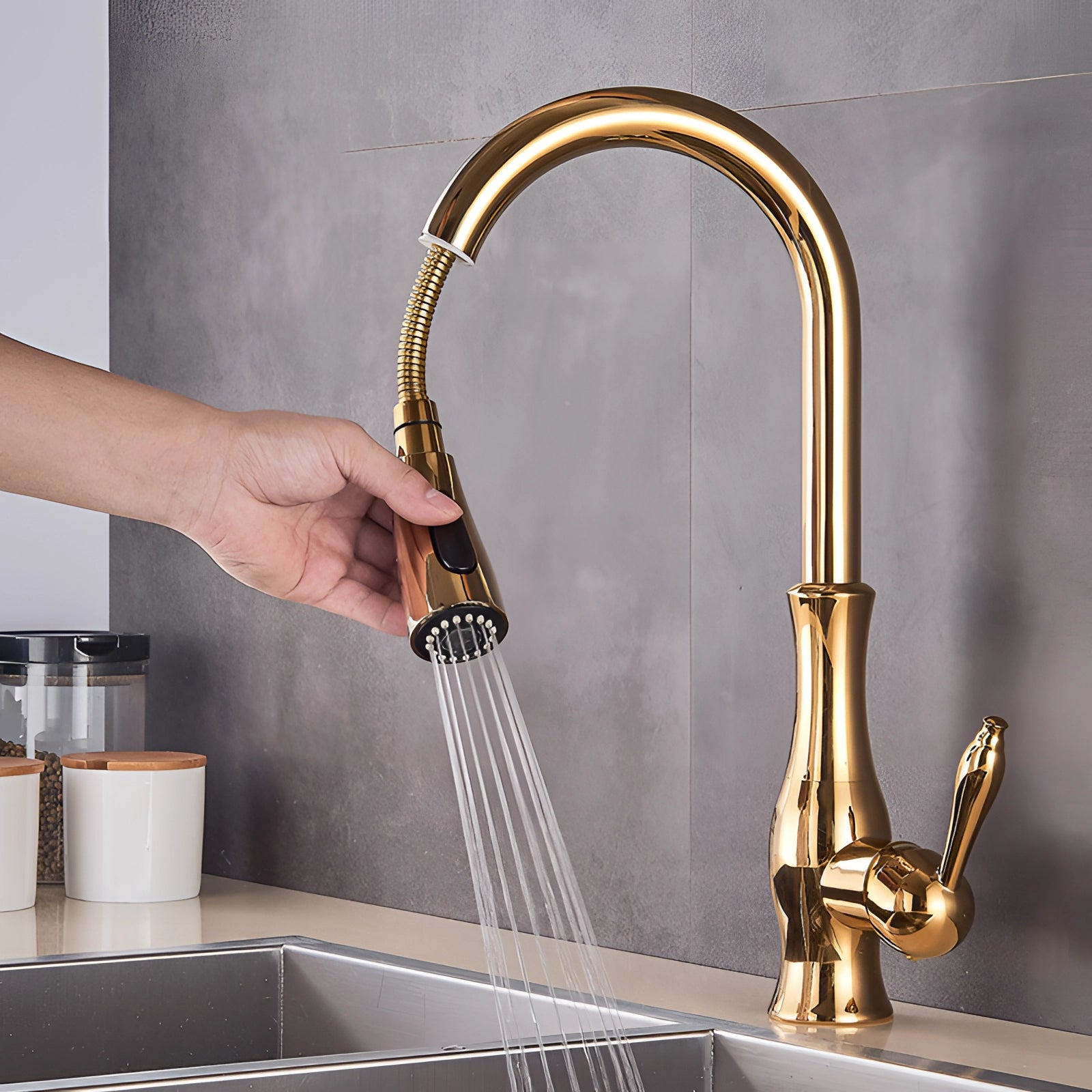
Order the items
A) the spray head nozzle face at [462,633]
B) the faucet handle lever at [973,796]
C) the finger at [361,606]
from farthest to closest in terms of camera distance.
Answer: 1. the finger at [361,606]
2. the faucet handle lever at [973,796]
3. the spray head nozzle face at [462,633]

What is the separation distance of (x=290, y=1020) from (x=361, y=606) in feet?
1.07

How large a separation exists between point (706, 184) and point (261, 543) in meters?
0.39

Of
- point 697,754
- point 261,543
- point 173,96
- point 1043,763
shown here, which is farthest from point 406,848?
point 173,96

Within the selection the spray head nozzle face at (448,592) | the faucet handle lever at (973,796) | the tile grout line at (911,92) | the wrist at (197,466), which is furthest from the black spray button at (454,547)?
the tile grout line at (911,92)

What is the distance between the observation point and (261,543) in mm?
850

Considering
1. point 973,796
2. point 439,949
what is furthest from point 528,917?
point 973,796

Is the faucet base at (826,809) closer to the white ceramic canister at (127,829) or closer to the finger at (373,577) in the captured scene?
the finger at (373,577)

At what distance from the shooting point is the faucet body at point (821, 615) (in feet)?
2.59

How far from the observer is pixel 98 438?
2.59 feet

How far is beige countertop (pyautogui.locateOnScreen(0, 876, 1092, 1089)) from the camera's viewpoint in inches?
32.1

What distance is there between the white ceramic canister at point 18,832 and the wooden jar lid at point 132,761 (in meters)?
0.04

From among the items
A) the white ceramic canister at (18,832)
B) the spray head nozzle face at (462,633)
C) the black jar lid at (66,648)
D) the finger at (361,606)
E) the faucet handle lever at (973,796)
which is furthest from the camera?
the black jar lid at (66,648)

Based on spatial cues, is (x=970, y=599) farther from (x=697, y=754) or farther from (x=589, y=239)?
(x=589, y=239)

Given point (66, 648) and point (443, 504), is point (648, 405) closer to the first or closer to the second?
point (443, 504)
